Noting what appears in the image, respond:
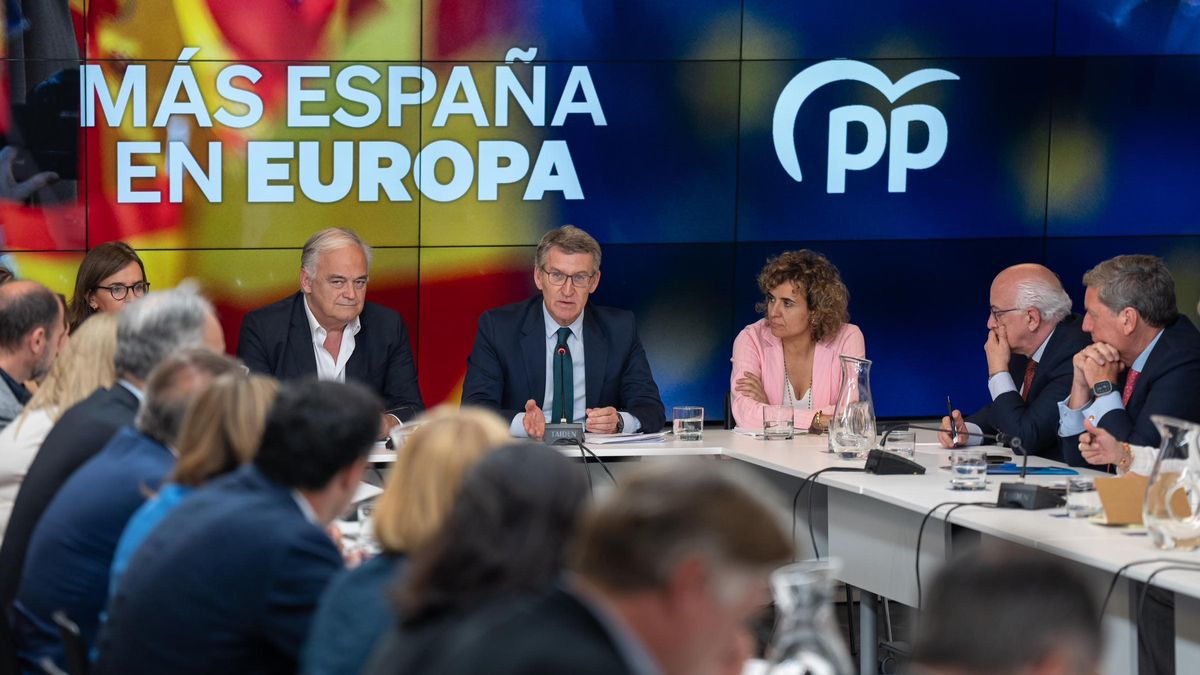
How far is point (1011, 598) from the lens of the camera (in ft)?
4.74

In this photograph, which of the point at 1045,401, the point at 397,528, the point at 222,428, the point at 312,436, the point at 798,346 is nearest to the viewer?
the point at 397,528

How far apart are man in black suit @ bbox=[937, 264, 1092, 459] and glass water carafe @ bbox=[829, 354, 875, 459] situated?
0.30m

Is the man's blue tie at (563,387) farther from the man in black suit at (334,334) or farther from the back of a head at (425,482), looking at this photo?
the back of a head at (425,482)

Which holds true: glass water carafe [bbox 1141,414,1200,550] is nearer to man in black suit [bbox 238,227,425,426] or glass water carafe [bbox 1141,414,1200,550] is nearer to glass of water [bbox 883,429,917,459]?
glass of water [bbox 883,429,917,459]

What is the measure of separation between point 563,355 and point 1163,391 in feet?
6.49

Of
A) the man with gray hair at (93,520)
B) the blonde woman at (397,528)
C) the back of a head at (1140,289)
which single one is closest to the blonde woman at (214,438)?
the man with gray hair at (93,520)

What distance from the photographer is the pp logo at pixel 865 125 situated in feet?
21.5

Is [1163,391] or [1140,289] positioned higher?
[1140,289]

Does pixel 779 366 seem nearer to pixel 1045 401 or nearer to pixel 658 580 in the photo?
pixel 1045 401

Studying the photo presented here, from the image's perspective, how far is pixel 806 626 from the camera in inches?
66.4

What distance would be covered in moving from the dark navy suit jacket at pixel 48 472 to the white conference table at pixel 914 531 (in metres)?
1.56

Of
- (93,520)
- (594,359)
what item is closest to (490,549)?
(93,520)

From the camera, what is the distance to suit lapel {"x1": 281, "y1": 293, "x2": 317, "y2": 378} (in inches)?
204

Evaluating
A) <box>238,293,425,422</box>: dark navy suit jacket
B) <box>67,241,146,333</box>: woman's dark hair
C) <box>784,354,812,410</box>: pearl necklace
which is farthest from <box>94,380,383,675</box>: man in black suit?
<box>784,354,812,410</box>: pearl necklace
